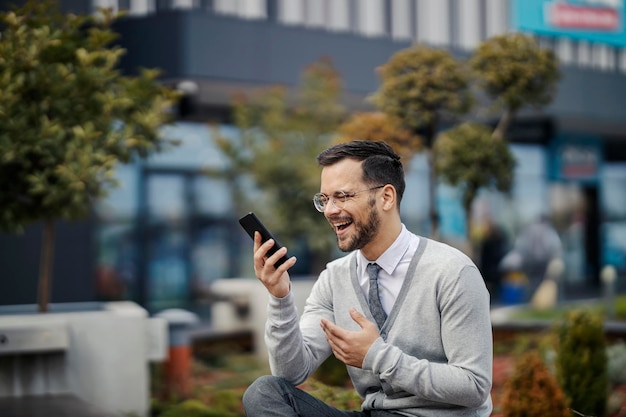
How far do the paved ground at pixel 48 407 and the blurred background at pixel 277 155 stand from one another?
556 centimetres

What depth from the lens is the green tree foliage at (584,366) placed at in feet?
23.9

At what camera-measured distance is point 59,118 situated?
813 cm

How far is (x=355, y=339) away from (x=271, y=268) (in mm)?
391

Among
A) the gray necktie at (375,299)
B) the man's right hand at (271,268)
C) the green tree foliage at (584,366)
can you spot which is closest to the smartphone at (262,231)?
the man's right hand at (271,268)

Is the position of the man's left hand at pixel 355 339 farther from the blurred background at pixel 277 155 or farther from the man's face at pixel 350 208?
the blurred background at pixel 277 155

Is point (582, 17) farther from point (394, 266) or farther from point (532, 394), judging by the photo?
point (394, 266)

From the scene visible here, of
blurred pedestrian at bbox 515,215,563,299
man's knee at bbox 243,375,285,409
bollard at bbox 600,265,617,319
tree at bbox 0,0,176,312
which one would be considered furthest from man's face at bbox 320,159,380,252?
blurred pedestrian at bbox 515,215,563,299

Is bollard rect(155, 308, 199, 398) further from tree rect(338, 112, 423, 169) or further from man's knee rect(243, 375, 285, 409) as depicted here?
man's knee rect(243, 375, 285, 409)

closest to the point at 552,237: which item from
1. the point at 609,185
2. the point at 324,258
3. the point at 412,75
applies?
the point at 609,185

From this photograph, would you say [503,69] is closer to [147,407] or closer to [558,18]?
[147,407]

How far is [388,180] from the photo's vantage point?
3.70 m

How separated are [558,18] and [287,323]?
71.5 feet

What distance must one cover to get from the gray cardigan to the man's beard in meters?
0.19

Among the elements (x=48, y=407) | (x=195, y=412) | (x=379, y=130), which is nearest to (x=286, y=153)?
(x=379, y=130)
